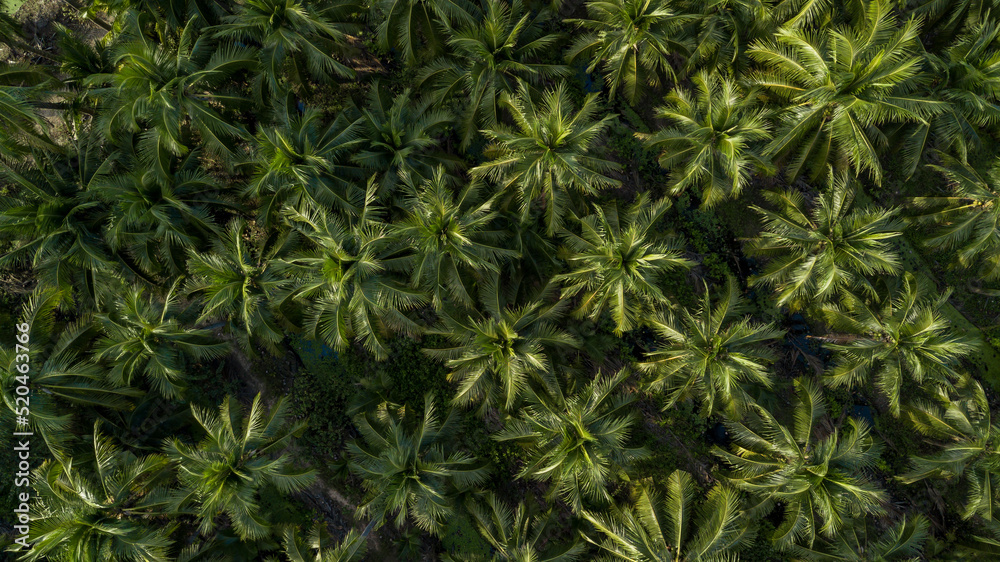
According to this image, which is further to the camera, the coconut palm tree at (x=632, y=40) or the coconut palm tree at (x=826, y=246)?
the coconut palm tree at (x=826, y=246)

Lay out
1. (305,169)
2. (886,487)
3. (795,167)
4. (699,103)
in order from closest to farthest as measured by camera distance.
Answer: (305,169) → (699,103) → (795,167) → (886,487)

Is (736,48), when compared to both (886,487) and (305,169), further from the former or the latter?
(886,487)

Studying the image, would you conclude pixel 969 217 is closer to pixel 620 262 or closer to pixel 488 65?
pixel 620 262

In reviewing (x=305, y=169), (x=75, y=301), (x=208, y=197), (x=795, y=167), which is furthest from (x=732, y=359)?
(x=75, y=301)

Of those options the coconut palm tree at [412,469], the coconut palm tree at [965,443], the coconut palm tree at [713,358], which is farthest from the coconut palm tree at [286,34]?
the coconut palm tree at [965,443]

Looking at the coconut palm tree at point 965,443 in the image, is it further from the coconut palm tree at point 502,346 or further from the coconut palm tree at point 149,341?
the coconut palm tree at point 149,341
